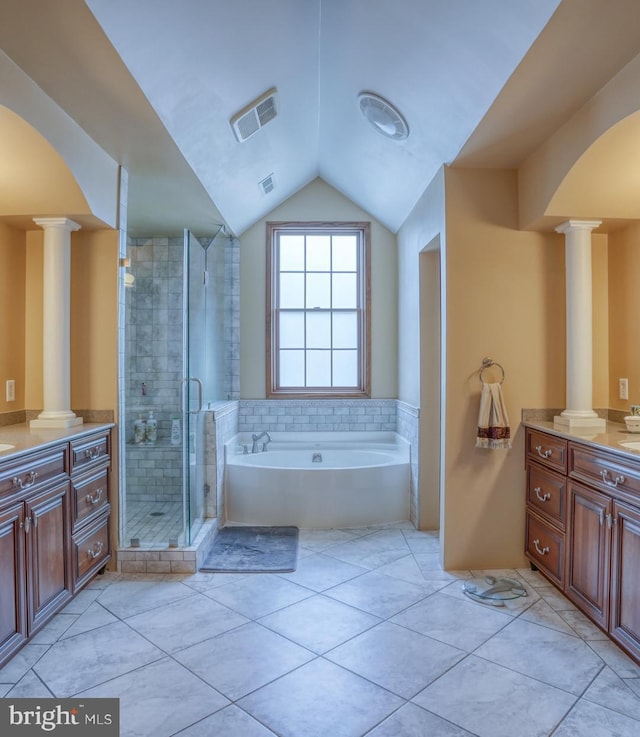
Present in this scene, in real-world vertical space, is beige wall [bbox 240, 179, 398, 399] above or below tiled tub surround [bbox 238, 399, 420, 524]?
above

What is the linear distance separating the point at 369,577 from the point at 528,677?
3.64 feet

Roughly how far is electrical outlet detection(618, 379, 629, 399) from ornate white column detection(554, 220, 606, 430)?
10.6 inches

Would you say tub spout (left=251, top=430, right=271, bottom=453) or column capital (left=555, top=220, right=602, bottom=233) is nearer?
column capital (left=555, top=220, right=602, bottom=233)

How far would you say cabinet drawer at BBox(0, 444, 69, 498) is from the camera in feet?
6.77

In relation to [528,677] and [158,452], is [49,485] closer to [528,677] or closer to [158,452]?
[158,452]

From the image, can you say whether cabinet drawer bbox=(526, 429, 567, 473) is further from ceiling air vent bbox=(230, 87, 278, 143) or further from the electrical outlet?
ceiling air vent bbox=(230, 87, 278, 143)

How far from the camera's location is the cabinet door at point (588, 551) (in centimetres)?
228

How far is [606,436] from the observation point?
2.60 meters

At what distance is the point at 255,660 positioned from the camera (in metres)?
2.16

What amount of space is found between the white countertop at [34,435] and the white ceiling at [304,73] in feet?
4.99

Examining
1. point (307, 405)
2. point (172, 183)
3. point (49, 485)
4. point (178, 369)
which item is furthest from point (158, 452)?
point (172, 183)

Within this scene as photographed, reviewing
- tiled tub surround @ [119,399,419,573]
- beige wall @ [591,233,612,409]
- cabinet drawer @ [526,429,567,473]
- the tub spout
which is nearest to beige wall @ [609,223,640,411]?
beige wall @ [591,233,612,409]

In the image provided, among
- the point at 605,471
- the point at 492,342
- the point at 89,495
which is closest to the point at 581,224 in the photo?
the point at 492,342

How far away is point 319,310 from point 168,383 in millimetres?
1575
